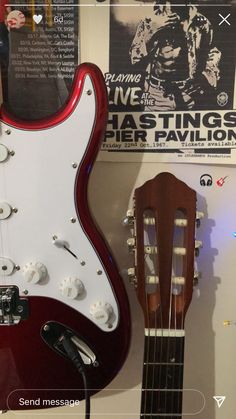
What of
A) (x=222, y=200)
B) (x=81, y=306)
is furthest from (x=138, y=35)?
(x=81, y=306)

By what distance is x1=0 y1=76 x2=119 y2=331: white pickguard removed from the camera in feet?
2.28

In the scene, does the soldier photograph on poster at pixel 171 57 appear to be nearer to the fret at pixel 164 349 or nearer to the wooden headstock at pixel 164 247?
the wooden headstock at pixel 164 247

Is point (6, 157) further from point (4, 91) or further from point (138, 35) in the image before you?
point (138, 35)

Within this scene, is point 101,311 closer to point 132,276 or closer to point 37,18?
point 132,276

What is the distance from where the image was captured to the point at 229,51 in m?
0.75

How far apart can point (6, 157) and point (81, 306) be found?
0.27 meters

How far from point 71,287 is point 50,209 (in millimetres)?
127

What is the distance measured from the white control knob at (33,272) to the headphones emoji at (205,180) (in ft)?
1.00

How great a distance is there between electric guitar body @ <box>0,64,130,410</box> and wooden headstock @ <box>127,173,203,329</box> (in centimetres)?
4

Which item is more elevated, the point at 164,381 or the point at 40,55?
the point at 40,55

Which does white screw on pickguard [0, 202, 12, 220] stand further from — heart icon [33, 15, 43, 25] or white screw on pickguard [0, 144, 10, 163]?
heart icon [33, 15, 43, 25]

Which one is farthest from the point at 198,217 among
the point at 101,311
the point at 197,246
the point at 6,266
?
the point at 6,266

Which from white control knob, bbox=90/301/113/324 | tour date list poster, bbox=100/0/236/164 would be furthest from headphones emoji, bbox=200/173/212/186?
white control knob, bbox=90/301/113/324

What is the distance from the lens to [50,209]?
0.72 meters
